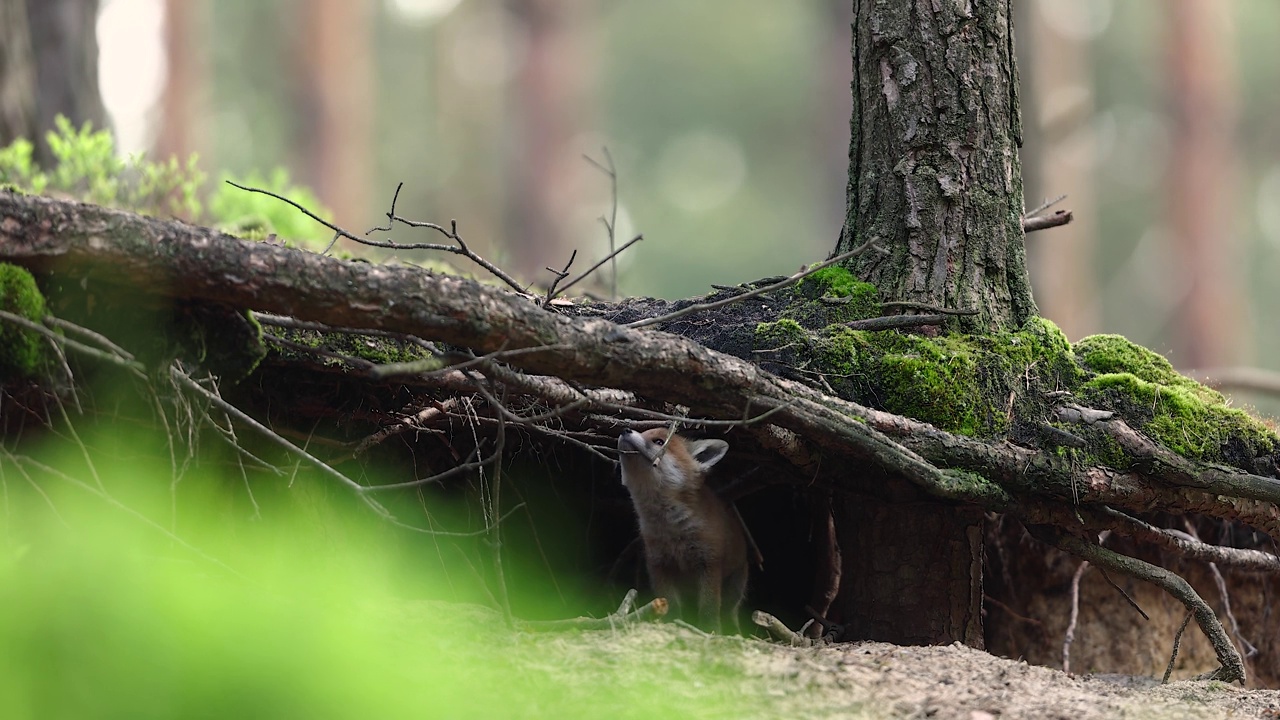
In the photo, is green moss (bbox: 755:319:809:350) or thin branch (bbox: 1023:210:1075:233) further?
thin branch (bbox: 1023:210:1075:233)

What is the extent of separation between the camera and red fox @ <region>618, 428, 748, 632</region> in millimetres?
5371

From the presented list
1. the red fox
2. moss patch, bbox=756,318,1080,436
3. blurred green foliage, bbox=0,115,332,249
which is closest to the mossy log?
moss patch, bbox=756,318,1080,436

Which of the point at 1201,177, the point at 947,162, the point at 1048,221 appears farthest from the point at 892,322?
the point at 1201,177

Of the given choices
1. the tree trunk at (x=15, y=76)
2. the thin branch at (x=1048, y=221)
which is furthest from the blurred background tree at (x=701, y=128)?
the thin branch at (x=1048, y=221)

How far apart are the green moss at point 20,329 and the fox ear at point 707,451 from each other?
289cm

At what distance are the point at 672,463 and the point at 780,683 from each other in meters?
2.22

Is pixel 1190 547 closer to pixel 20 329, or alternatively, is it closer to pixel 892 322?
pixel 892 322

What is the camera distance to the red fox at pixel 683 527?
5.37 meters

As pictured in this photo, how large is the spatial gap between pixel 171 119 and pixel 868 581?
15540 millimetres

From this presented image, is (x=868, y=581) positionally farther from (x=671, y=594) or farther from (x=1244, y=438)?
(x=1244, y=438)

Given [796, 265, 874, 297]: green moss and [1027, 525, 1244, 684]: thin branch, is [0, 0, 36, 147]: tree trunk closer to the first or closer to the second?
[796, 265, 874, 297]: green moss

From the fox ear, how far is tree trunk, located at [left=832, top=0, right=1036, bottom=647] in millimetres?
656

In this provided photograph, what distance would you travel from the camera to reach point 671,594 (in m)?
5.51

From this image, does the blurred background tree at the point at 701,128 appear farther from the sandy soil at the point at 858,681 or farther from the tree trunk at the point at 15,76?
Answer: the sandy soil at the point at 858,681
